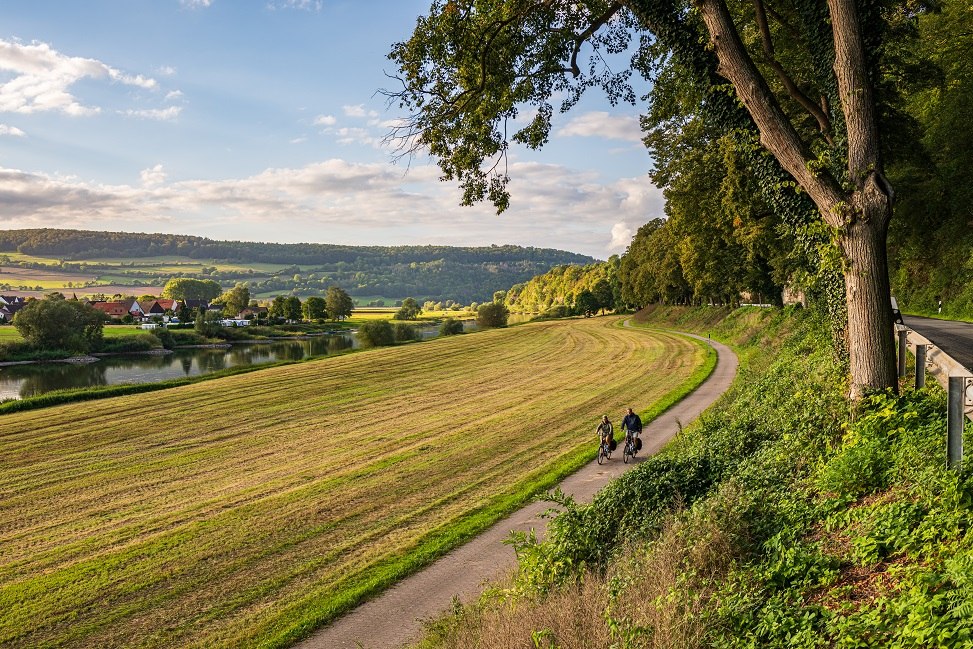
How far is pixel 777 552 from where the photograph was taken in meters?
6.39

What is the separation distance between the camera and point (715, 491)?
Answer: 9.10 m

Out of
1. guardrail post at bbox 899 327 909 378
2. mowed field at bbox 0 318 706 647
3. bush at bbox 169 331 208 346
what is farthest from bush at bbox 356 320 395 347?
guardrail post at bbox 899 327 909 378

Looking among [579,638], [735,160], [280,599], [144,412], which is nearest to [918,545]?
[579,638]

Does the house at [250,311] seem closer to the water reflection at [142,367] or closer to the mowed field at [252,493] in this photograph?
the water reflection at [142,367]

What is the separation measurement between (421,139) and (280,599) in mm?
9247

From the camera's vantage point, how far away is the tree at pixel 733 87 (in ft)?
27.0

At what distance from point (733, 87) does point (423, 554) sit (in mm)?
10623

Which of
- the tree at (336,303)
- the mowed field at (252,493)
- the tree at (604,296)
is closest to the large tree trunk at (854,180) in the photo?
the mowed field at (252,493)

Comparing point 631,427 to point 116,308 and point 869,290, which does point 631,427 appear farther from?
point 116,308

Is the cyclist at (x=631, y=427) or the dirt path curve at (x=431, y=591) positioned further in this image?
the cyclist at (x=631, y=427)

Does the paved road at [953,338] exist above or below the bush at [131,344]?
above

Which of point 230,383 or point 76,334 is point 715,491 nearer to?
point 230,383

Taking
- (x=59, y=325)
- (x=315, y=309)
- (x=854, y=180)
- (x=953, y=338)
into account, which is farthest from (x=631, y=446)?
(x=315, y=309)

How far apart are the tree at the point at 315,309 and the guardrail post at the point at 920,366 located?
115 meters
